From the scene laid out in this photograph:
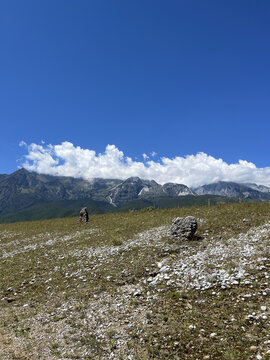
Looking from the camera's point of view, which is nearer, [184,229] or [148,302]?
[148,302]

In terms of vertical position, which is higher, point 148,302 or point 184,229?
point 184,229

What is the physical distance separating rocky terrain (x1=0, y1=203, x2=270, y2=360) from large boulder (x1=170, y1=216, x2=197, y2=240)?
2.74 ft

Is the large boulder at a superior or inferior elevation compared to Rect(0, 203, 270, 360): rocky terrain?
superior

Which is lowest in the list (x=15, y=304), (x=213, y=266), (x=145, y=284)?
(x=15, y=304)

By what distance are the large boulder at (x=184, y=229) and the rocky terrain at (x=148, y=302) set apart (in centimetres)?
83

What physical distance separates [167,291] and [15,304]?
9.73 meters

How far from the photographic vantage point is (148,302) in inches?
442

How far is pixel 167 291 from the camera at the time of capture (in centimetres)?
1208

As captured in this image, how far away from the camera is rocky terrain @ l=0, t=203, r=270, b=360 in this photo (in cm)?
820

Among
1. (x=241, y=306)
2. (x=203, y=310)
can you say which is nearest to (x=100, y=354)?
(x=203, y=310)

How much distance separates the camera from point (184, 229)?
2031 centimetres

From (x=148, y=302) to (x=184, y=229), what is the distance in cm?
1011

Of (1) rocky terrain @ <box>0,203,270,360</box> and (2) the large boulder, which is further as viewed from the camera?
(2) the large boulder

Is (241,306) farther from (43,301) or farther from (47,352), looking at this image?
(43,301)
